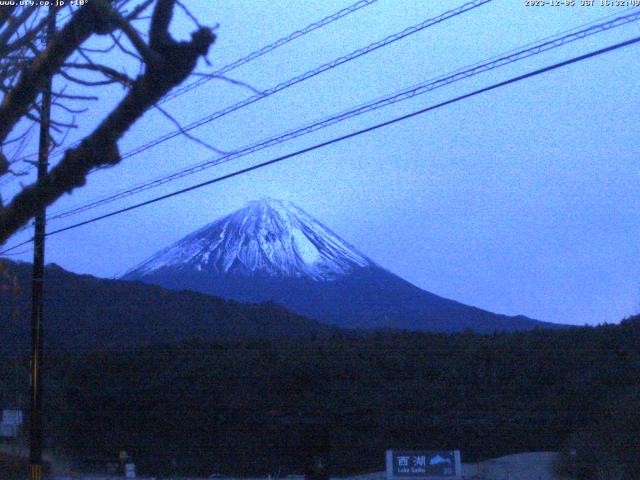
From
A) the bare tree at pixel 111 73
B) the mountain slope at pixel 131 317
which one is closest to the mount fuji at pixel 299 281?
the mountain slope at pixel 131 317

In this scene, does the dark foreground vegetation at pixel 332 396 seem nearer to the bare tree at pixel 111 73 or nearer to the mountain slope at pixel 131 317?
the mountain slope at pixel 131 317

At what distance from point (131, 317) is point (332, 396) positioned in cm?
1020

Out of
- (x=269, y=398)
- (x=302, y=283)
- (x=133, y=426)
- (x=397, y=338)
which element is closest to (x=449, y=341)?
(x=397, y=338)

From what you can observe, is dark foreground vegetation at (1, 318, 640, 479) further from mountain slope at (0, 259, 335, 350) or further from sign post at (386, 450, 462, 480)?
sign post at (386, 450, 462, 480)

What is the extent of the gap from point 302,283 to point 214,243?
30.4 feet

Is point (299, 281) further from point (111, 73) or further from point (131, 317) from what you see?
point (111, 73)

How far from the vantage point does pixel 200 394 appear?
3139 centimetres

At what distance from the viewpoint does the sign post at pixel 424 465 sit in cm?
2330

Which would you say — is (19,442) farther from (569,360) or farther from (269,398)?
(569,360)

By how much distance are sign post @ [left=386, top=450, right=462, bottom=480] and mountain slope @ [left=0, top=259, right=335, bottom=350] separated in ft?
33.4

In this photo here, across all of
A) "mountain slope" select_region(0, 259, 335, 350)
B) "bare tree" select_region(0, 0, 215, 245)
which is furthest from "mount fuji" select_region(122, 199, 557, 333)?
"bare tree" select_region(0, 0, 215, 245)

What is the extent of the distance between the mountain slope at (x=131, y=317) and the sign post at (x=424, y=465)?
10177 millimetres

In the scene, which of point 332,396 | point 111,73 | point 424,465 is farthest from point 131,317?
point 111,73

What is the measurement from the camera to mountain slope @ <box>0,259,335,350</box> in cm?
3350
